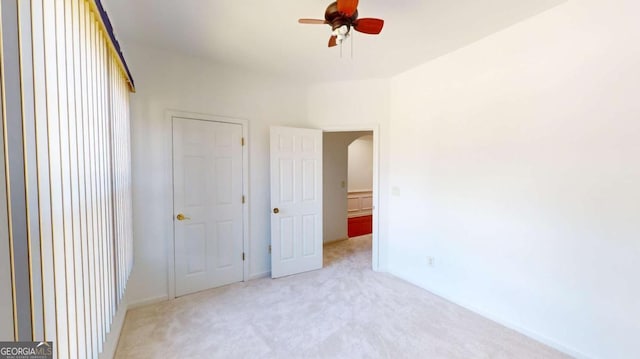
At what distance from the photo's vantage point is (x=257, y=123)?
3.52 m

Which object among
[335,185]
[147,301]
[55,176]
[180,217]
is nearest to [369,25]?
[55,176]

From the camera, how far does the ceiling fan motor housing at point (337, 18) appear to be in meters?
1.71

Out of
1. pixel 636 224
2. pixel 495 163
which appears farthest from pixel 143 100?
pixel 636 224

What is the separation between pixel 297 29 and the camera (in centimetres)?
238

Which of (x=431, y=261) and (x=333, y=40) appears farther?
(x=431, y=261)

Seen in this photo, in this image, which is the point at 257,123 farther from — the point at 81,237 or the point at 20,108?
the point at 20,108

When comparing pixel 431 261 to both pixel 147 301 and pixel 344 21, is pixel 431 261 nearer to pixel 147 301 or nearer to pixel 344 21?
pixel 344 21

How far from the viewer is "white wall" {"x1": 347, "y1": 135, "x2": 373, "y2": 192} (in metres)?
7.94

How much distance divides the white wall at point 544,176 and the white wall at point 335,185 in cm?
233

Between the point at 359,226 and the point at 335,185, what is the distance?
1871 mm

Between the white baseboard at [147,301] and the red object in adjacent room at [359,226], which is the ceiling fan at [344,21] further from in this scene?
the red object in adjacent room at [359,226]

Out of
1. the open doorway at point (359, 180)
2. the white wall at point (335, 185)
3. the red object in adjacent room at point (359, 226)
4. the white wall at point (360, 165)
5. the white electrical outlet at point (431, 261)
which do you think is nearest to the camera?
the white electrical outlet at point (431, 261)

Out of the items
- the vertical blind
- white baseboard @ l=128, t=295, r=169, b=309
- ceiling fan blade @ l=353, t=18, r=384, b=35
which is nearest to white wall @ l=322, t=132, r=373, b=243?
white baseboard @ l=128, t=295, r=169, b=309

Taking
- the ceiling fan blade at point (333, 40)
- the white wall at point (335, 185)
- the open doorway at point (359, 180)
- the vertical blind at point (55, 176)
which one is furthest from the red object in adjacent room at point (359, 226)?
the vertical blind at point (55, 176)
